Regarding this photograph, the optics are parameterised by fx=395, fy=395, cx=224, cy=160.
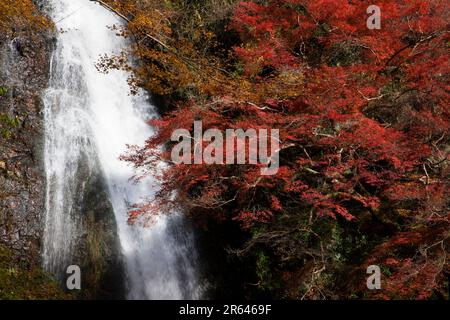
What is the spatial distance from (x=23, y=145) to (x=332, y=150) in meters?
8.11

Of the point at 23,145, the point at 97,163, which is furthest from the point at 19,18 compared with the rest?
the point at 97,163

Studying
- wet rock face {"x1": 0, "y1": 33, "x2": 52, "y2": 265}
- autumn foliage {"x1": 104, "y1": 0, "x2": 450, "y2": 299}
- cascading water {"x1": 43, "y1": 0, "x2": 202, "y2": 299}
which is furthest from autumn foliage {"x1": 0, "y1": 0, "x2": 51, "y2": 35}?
autumn foliage {"x1": 104, "y1": 0, "x2": 450, "y2": 299}

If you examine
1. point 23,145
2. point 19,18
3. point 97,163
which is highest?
point 19,18

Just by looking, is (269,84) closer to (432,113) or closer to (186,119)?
(186,119)

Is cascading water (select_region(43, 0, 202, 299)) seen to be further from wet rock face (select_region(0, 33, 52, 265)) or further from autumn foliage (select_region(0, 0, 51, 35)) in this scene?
autumn foliage (select_region(0, 0, 51, 35))

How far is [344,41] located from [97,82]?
26.3ft

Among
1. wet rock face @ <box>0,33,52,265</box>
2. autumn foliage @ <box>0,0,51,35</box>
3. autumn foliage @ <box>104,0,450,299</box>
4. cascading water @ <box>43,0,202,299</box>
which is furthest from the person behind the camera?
autumn foliage @ <box>0,0,51,35</box>

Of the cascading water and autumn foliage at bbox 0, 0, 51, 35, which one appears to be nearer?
the cascading water

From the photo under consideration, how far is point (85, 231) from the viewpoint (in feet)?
32.7


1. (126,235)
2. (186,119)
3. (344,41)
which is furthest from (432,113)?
(126,235)

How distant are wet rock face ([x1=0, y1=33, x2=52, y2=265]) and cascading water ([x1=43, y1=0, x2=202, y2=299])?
246 mm

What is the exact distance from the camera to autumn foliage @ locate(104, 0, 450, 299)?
8953mm

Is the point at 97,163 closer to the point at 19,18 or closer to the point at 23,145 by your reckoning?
the point at 23,145

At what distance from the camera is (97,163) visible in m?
11.1
